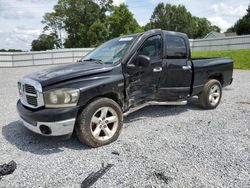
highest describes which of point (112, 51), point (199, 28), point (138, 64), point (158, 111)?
point (199, 28)

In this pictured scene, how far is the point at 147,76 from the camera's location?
470 cm

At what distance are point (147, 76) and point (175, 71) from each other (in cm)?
91

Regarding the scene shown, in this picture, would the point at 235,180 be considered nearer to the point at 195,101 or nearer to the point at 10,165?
the point at 10,165

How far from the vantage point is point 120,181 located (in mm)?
3004

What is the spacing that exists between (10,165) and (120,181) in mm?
1630

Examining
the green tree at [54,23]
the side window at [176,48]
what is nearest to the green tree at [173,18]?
the green tree at [54,23]

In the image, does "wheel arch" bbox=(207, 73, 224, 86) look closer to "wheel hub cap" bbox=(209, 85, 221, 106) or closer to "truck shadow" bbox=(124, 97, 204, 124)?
"wheel hub cap" bbox=(209, 85, 221, 106)

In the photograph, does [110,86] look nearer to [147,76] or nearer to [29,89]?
[147,76]

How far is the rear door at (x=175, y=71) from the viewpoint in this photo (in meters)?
5.12

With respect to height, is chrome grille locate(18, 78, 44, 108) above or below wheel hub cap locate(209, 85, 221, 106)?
above

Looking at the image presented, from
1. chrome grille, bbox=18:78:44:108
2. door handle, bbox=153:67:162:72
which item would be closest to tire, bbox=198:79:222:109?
door handle, bbox=153:67:162:72

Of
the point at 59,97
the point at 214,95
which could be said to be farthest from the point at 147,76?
the point at 214,95

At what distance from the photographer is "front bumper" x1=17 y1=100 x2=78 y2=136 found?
354 cm

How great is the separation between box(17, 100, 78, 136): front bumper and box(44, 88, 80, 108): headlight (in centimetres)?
8
